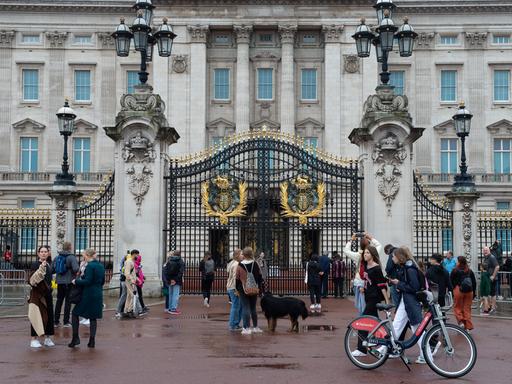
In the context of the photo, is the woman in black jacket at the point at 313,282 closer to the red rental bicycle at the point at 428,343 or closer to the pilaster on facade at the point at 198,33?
the red rental bicycle at the point at 428,343

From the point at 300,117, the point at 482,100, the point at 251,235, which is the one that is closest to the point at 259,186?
the point at 251,235

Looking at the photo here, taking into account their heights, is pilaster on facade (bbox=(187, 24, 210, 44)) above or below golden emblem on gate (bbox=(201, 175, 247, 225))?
above

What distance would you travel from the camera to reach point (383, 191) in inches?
870

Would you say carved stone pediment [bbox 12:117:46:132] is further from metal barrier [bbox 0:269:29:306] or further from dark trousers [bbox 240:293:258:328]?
dark trousers [bbox 240:293:258:328]

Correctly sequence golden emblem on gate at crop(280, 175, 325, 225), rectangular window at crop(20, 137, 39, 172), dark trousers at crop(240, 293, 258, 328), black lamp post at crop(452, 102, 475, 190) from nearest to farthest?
dark trousers at crop(240, 293, 258, 328) < golden emblem on gate at crop(280, 175, 325, 225) < black lamp post at crop(452, 102, 475, 190) < rectangular window at crop(20, 137, 39, 172)

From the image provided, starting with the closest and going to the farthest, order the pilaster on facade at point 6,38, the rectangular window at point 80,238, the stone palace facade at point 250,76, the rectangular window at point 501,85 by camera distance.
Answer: the rectangular window at point 80,238, the stone palace facade at point 250,76, the rectangular window at point 501,85, the pilaster on facade at point 6,38

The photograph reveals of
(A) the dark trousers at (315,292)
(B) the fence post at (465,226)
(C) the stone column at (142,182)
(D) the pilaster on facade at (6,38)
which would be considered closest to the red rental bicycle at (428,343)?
(A) the dark trousers at (315,292)

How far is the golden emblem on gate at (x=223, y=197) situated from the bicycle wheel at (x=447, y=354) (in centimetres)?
1281

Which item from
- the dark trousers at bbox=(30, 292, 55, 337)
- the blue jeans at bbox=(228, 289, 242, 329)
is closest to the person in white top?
the blue jeans at bbox=(228, 289, 242, 329)

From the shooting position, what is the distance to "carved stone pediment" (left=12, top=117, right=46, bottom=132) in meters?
56.4

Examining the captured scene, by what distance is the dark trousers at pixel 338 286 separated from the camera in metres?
24.0

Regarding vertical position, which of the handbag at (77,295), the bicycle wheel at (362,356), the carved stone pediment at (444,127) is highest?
the carved stone pediment at (444,127)

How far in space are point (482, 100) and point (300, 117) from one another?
1317cm

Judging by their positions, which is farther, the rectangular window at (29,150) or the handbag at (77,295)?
the rectangular window at (29,150)
